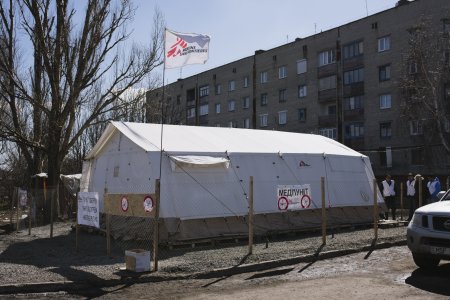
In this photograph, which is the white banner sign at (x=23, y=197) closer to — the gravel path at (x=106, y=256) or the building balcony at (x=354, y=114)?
the gravel path at (x=106, y=256)

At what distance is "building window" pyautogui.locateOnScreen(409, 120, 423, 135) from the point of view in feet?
141

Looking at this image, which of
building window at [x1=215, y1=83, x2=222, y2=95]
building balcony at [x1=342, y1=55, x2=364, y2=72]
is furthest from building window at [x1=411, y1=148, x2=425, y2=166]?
building window at [x1=215, y1=83, x2=222, y2=95]

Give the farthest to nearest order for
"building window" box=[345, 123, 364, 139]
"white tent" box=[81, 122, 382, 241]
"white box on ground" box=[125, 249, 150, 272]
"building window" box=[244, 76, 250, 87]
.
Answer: "building window" box=[244, 76, 250, 87] < "building window" box=[345, 123, 364, 139] < "white tent" box=[81, 122, 382, 241] < "white box on ground" box=[125, 249, 150, 272]

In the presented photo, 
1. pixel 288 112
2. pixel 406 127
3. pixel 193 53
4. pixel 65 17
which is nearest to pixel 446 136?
pixel 406 127

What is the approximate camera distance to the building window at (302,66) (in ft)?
181

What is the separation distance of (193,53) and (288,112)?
153ft

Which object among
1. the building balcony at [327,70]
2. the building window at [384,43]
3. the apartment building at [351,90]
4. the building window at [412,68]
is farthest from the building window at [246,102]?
the building window at [412,68]

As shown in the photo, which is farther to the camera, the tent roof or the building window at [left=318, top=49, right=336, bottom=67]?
the building window at [left=318, top=49, right=336, bottom=67]

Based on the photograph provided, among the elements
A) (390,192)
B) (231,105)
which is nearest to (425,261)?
(390,192)

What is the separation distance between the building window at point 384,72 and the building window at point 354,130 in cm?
493

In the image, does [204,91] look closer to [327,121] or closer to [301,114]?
[301,114]

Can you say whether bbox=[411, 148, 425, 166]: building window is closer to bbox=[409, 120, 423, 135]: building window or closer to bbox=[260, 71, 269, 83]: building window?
bbox=[409, 120, 423, 135]: building window

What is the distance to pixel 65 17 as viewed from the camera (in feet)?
73.9

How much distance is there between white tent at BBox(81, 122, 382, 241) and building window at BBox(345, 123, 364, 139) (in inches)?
1203
